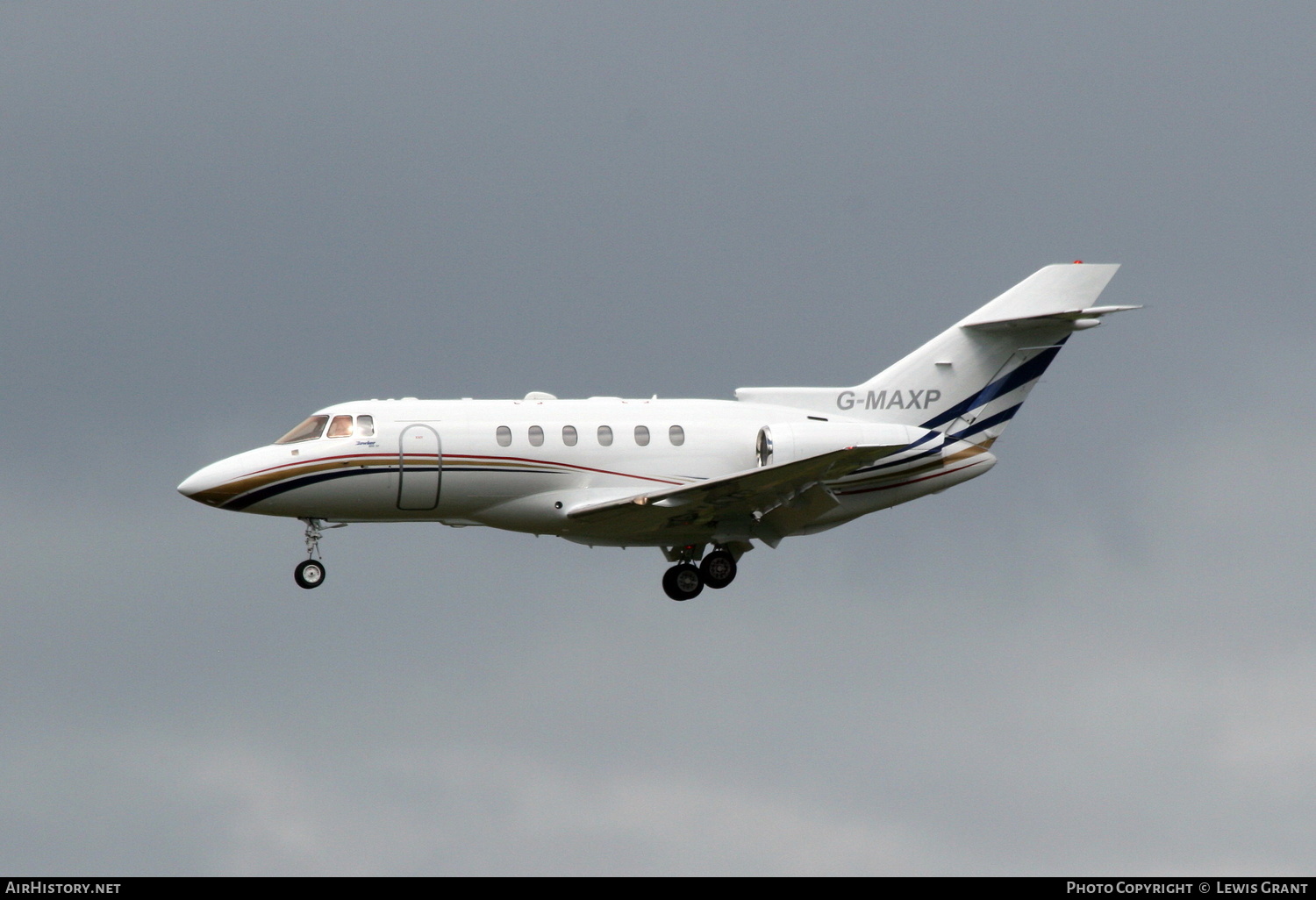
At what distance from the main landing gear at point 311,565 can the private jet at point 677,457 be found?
0.02 metres

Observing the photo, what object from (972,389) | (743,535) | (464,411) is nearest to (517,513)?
(464,411)

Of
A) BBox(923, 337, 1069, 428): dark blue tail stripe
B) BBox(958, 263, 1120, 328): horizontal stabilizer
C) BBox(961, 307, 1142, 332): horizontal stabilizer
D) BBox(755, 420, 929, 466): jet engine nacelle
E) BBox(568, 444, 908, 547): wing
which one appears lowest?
BBox(568, 444, 908, 547): wing

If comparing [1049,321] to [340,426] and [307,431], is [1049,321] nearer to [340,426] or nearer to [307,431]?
[340,426]

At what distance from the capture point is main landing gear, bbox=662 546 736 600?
37625mm

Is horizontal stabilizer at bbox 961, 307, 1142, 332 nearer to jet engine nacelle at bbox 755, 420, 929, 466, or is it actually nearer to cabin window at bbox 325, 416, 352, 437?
jet engine nacelle at bbox 755, 420, 929, 466

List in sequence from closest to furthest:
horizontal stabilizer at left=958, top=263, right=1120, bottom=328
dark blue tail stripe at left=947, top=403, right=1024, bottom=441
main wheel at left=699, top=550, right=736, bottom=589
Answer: main wheel at left=699, top=550, right=736, bottom=589 → dark blue tail stripe at left=947, top=403, right=1024, bottom=441 → horizontal stabilizer at left=958, top=263, right=1120, bottom=328

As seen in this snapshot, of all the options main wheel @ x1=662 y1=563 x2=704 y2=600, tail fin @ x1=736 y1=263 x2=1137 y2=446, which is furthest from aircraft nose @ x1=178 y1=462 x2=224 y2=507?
tail fin @ x1=736 y1=263 x2=1137 y2=446

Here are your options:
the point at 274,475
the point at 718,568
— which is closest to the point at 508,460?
the point at 274,475

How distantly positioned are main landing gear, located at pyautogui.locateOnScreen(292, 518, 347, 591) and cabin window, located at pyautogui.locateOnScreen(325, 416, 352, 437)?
67.5 inches

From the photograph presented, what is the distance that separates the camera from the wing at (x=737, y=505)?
3447 cm

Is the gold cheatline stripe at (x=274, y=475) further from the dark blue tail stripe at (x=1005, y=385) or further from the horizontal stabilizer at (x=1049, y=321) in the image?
the horizontal stabilizer at (x=1049, y=321)

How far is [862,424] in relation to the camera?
3575 cm
